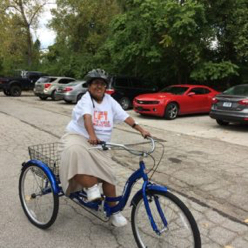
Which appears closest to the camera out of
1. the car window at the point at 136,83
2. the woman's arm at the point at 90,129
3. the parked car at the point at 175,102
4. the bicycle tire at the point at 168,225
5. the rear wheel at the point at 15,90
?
the bicycle tire at the point at 168,225

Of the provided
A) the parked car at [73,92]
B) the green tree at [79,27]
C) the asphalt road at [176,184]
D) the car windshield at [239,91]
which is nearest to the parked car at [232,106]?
the car windshield at [239,91]

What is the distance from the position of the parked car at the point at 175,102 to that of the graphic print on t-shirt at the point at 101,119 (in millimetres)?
9256

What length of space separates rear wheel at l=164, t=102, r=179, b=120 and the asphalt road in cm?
221

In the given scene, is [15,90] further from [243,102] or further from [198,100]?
[243,102]

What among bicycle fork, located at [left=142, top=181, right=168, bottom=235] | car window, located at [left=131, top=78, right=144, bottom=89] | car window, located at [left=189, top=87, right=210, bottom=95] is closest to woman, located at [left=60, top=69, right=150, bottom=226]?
bicycle fork, located at [left=142, top=181, right=168, bottom=235]

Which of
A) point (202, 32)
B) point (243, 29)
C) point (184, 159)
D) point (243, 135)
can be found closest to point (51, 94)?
point (202, 32)

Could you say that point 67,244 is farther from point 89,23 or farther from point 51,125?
point 89,23

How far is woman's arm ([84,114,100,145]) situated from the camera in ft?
9.85

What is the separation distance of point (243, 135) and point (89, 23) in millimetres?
22796

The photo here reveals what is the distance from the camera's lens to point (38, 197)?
12.5ft

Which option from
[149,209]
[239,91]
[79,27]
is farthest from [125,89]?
[79,27]

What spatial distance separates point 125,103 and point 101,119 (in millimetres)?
12719

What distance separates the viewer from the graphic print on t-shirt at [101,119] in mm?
3279

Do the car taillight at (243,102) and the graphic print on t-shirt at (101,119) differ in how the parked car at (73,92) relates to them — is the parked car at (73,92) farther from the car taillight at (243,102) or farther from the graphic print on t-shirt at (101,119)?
the graphic print on t-shirt at (101,119)
